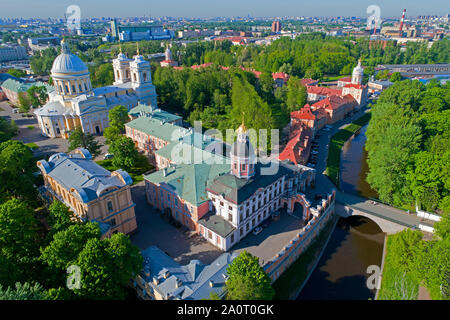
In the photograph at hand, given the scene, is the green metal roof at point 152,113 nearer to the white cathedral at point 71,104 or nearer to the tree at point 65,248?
the white cathedral at point 71,104

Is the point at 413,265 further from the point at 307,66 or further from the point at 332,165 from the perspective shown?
the point at 307,66

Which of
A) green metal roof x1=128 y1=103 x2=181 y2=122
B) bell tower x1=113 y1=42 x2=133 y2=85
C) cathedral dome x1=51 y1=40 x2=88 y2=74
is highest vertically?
cathedral dome x1=51 y1=40 x2=88 y2=74

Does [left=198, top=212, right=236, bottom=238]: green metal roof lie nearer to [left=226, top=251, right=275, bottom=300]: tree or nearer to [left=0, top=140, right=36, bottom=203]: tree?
[left=226, top=251, right=275, bottom=300]: tree

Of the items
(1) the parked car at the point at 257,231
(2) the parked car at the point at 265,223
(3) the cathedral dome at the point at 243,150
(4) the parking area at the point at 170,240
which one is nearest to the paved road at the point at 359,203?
(2) the parked car at the point at 265,223

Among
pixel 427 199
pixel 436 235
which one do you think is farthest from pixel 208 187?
pixel 427 199

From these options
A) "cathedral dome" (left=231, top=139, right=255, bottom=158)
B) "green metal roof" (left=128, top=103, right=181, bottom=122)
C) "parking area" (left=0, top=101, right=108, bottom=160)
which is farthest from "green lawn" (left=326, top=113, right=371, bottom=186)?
"parking area" (left=0, top=101, right=108, bottom=160)

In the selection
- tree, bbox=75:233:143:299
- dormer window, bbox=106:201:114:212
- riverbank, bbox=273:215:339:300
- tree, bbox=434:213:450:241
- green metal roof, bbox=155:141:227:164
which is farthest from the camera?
green metal roof, bbox=155:141:227:164

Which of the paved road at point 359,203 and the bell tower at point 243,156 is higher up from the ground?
the bell tower at point 243,156
